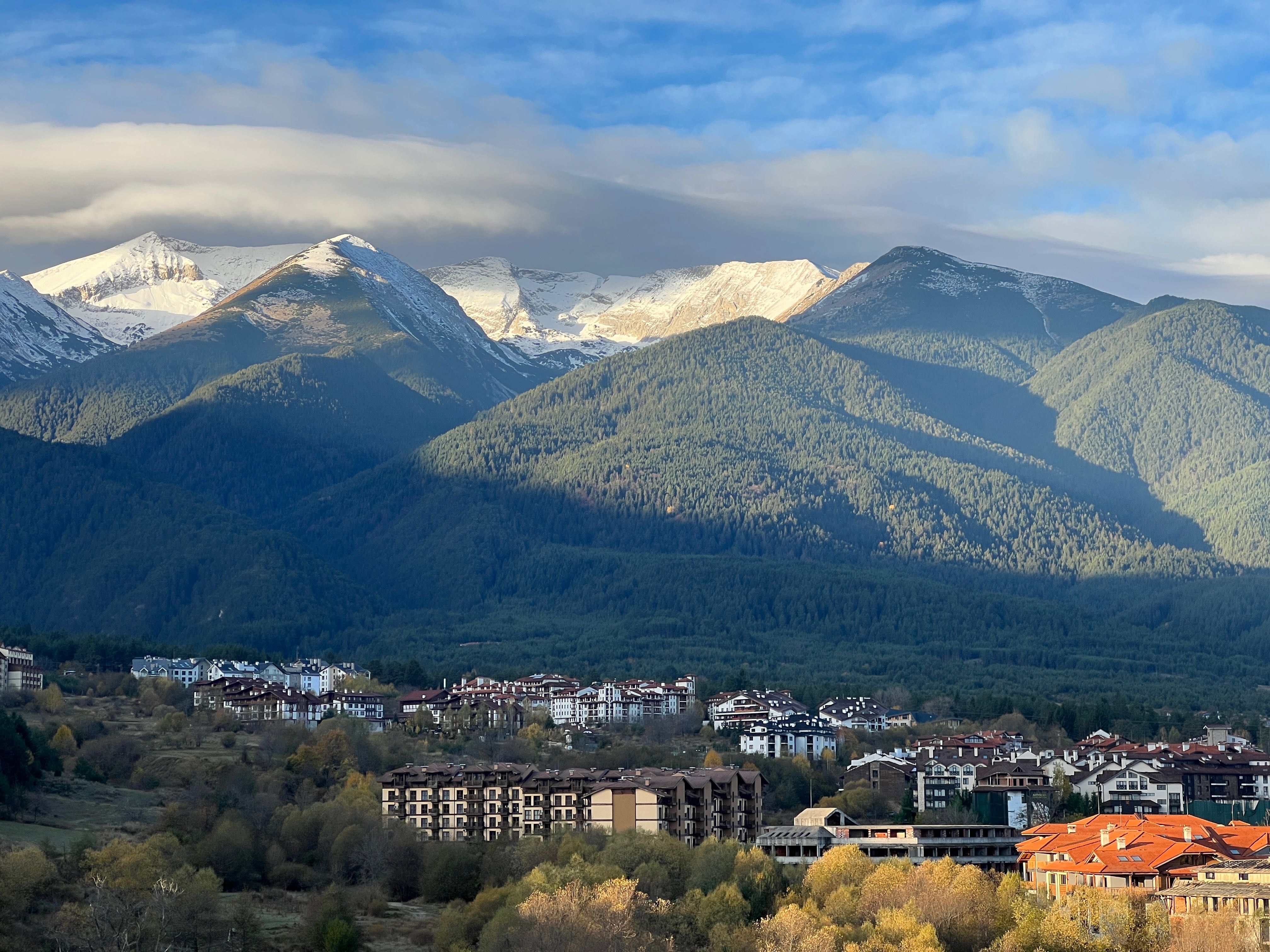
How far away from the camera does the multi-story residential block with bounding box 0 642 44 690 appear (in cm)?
18162

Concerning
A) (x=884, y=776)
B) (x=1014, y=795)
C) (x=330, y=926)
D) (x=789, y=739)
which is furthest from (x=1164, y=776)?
(x=330, y=926)

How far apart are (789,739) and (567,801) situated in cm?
4375

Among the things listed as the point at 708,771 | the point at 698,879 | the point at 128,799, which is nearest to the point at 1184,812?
the point at 708,771

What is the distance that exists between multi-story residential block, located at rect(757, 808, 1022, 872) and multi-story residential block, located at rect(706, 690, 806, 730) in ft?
187

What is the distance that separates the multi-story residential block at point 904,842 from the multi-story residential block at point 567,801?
6630mm

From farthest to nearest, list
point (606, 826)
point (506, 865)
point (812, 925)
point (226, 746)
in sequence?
point (226, 746) < point (606, 826) < point (506, 865) < point (812, 925)

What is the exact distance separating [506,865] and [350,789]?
73.9 ft

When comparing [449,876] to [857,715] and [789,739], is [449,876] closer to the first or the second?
[789,739]

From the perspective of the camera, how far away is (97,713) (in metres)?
174

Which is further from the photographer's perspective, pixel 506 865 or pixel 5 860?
pixel 506 865

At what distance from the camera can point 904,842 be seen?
12006 cm

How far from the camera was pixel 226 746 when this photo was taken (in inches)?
6388

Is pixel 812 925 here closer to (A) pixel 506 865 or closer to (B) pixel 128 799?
(A) pixel 506 865

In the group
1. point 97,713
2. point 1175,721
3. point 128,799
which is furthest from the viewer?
point 1175,721
